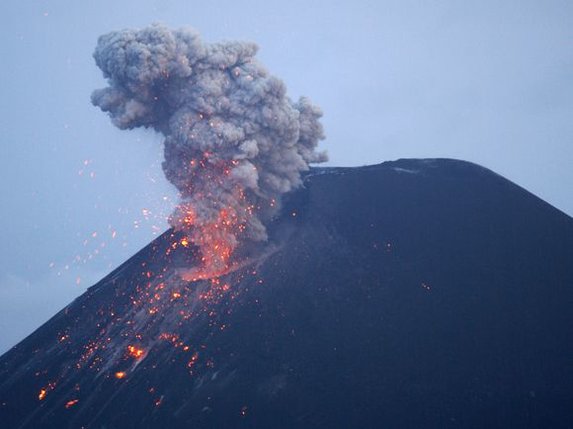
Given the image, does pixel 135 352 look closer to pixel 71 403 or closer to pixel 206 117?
pixel 71 403

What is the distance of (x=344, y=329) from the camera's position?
16438 mm

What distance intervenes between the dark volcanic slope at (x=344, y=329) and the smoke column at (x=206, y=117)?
2863 millimetres

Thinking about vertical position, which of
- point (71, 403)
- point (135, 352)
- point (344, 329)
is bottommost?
point (344, 329)

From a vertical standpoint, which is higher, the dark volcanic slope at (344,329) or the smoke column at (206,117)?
the smoke column at (206,117)

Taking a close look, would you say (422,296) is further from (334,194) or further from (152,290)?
(152,290)

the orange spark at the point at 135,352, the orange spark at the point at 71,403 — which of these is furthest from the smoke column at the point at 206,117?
the orange spark at the point at 71,403

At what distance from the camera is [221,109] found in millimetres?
21359

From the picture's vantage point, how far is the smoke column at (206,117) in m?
20.6

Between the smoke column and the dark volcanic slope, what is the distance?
113 inches

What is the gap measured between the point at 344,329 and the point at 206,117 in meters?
12.0

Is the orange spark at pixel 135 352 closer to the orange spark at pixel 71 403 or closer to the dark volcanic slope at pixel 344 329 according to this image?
the dark volcanic slope at pixel 344 329

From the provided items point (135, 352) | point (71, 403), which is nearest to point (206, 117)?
point (135, 352)

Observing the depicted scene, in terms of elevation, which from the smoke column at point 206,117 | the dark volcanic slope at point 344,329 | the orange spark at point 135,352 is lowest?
the dark volcanic slope at point 344,329

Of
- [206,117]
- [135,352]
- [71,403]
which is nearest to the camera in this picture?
[71,403]
